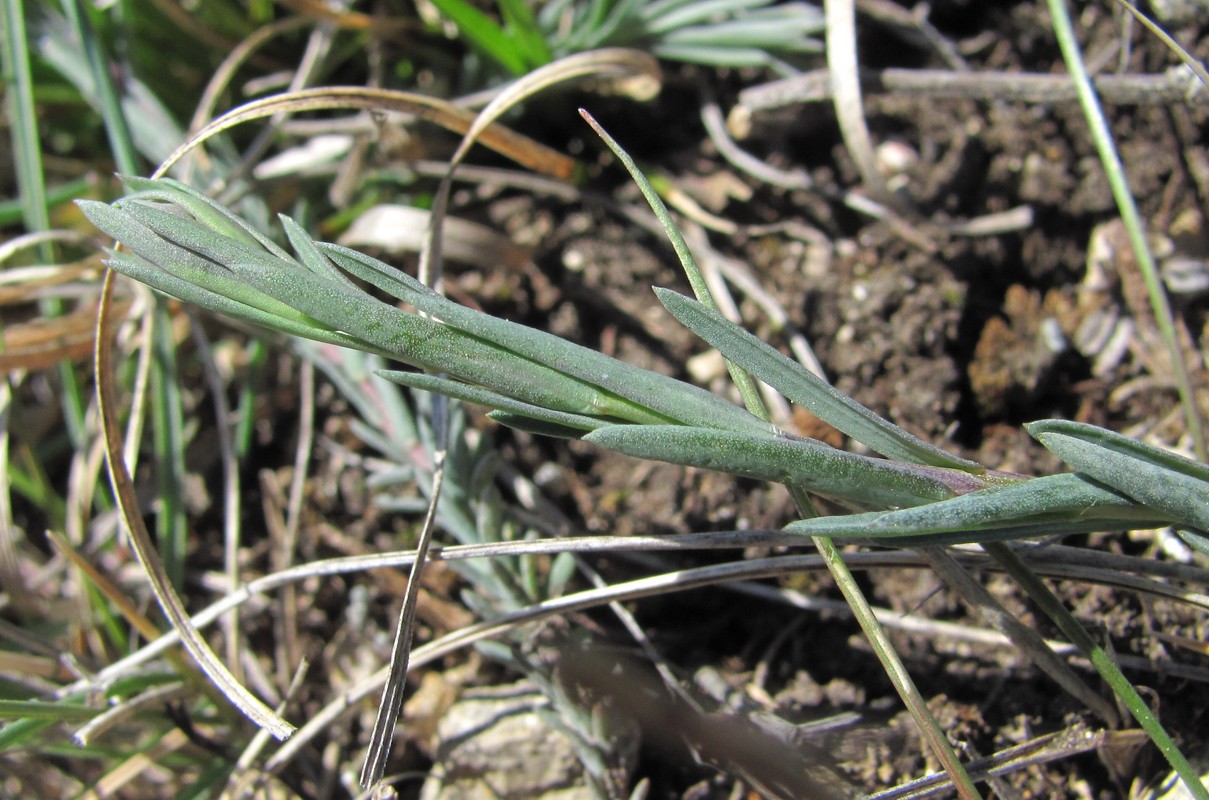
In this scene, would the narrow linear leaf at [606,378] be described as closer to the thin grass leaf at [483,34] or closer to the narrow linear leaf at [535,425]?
the narrow linear leaf at [535,425]

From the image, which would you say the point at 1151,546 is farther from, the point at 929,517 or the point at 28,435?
the point at 28,435

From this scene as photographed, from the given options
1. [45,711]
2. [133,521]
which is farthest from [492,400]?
[45,711]

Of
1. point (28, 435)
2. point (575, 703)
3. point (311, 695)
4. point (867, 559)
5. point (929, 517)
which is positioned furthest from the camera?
point (28, 435)

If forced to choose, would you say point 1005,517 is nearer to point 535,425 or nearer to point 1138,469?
point 1138,469

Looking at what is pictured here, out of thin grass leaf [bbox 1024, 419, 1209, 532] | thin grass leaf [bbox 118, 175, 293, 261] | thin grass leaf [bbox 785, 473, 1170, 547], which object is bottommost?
thin grass leaf [bbox 785, 473, 1170, 547]

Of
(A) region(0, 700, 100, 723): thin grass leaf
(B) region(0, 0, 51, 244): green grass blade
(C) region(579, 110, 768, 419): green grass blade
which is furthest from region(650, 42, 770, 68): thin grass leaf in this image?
(A) region(0, 700, 100, 723): thin grass leaf

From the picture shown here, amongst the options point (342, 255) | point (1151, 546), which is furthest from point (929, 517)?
point (1151, 546)

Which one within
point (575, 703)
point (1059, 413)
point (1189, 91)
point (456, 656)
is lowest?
point (456, 656)

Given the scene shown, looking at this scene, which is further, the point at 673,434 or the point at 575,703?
the point at 575,703

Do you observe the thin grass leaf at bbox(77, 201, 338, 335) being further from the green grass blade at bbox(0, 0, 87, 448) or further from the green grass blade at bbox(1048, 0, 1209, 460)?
the green grass blade at bbox(1048, 0, 1209, 460)
